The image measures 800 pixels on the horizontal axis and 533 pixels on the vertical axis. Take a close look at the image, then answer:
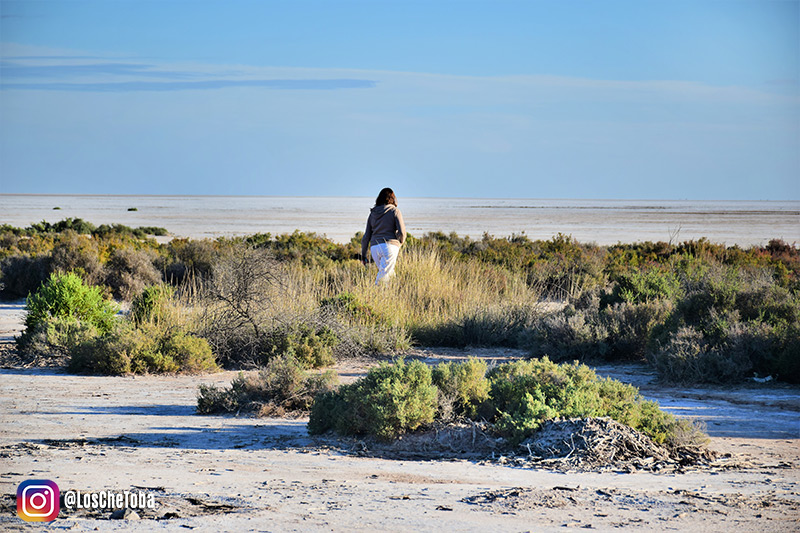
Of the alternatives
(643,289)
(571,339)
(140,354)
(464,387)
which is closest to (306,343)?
(140,354)

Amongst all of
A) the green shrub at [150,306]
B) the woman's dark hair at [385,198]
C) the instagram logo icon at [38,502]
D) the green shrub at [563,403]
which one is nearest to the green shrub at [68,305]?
the green shrub at [150,306]

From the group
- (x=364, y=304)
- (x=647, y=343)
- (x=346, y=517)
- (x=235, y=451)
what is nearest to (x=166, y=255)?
(x=364, y=304)

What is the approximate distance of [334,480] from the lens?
5156mm

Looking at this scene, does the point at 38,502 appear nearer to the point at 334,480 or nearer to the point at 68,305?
the point at 334,480

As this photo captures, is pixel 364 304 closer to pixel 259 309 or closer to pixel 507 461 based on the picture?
pixel 259 309

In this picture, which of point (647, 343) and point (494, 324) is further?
point (494, 324)

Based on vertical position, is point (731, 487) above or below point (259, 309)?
below

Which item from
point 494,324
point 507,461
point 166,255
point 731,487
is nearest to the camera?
point 731,487

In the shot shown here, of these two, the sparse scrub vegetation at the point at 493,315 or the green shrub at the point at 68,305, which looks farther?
the green shrub at the point at 68,305

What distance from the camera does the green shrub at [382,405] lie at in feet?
19.8

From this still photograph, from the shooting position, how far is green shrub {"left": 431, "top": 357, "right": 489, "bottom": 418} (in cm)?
644

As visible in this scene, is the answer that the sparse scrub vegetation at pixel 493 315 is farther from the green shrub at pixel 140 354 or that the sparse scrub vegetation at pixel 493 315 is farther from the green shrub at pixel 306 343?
the green shrub at pixel 140 354

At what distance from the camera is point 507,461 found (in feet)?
18.6

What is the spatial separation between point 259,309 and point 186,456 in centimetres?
454
